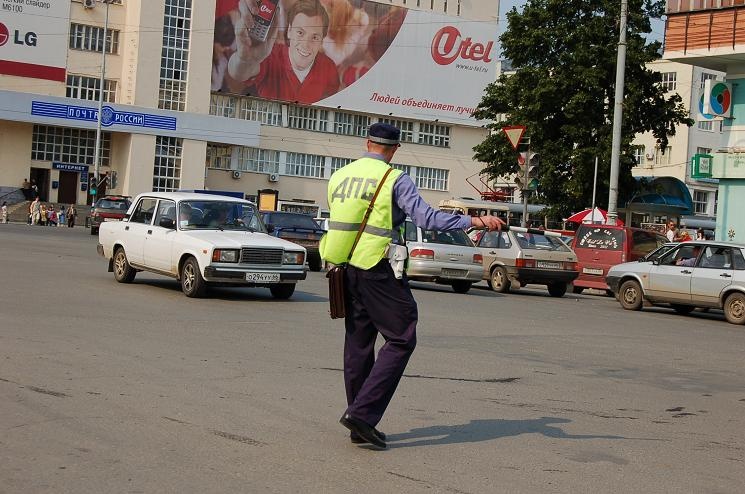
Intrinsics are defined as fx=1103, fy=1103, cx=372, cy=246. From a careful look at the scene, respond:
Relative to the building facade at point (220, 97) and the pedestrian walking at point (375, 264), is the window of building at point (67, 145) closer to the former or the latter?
the building facade at point (220, 97)

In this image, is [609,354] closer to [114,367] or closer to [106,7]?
[114,367]

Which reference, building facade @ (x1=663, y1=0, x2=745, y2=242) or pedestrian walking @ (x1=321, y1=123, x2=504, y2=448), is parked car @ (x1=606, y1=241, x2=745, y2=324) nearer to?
building facade @ (x1=663, y1=0, x2=745, y2=242)

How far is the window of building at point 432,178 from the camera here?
91.6m

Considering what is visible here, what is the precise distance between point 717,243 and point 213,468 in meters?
16.8

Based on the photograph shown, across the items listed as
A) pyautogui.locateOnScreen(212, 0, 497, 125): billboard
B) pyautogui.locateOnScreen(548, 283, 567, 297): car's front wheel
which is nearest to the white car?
pyautogui.locateOnScreen(548, 283, 567, 297): car's front wheel

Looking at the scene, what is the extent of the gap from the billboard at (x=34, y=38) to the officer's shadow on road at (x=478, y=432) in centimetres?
6543

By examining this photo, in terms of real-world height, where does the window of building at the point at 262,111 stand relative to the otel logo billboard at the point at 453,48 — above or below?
below

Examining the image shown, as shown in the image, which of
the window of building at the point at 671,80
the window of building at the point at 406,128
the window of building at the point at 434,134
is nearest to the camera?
the window of building at the point at 671,80

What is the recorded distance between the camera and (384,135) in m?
6.90

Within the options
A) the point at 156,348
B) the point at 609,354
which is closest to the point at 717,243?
the point at 609,354

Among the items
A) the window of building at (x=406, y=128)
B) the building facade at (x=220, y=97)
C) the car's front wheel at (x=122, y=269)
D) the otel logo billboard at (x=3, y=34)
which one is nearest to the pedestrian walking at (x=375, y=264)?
the car's front wheel at (x=122, y=269)

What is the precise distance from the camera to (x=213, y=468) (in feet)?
19.4

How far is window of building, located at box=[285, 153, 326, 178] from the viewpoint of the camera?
84.1m

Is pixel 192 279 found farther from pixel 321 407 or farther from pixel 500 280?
pixel 500 280
